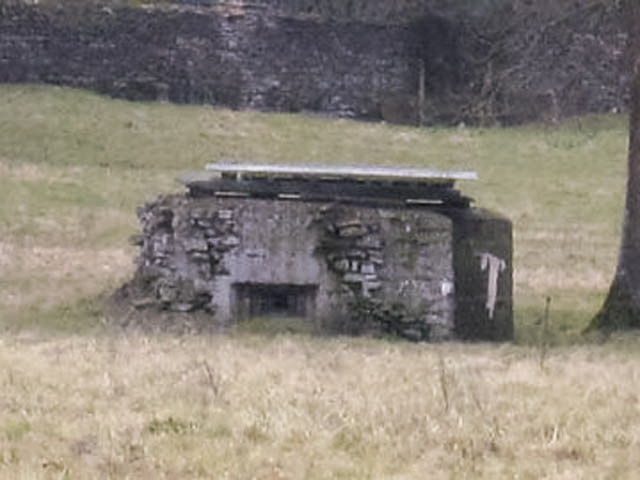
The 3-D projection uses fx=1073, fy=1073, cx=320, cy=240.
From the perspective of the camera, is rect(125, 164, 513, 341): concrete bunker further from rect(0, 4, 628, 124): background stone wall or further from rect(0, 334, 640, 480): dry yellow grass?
rect(0, 4, 628, 124): background stone wall

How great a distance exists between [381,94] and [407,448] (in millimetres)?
22538

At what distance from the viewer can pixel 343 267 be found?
1123 cm

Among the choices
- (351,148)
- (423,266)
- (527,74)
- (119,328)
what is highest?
(527,74)

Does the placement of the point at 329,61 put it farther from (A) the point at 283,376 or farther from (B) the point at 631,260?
(A) the point at 283,376

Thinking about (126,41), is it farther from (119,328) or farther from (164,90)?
(119,328)

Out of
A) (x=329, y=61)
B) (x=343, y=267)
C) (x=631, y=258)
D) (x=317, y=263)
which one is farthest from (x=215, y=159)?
(x=631, y=258)

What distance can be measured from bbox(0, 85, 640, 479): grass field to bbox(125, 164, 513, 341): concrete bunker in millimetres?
724

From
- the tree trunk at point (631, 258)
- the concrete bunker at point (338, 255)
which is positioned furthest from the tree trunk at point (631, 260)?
the concrete bunker at point (338, 255)

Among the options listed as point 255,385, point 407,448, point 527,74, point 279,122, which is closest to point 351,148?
point 279,122

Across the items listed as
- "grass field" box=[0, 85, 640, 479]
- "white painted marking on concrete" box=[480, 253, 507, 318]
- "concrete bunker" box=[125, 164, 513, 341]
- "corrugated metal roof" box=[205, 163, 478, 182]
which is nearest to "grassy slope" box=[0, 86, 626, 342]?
"grass field" box=[0, 85, 640, 479]

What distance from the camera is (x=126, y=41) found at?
2617cm

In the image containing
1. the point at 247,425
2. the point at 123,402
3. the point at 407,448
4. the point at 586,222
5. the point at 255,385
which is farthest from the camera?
the point at 586,222

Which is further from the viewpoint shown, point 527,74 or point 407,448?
point 527,74

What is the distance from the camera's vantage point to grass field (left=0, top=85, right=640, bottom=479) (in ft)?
17.3
